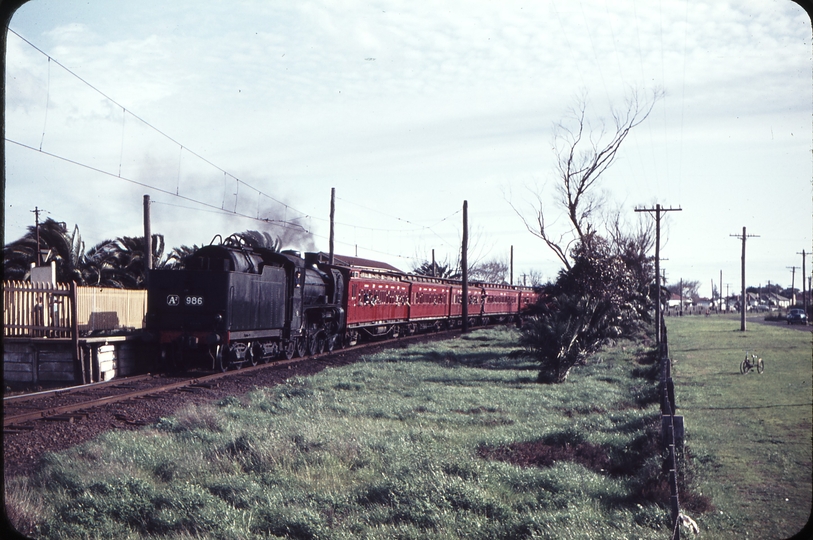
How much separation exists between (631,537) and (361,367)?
45.1ft

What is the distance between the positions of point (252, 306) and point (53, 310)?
5.13m

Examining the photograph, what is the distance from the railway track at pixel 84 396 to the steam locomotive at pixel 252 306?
0.94 metres

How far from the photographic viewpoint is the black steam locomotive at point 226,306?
1706 centimetres

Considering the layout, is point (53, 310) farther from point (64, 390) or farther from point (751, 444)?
point (751, 444)

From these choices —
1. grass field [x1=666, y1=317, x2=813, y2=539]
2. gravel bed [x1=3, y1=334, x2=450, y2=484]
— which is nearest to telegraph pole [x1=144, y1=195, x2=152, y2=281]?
gravel bed [x1=3, y1=334, x2=450, y2=484]

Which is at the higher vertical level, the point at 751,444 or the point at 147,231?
the point at 147,231

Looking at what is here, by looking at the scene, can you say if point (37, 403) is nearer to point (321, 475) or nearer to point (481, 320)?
point (321, 475)

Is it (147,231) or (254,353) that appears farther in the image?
(147,231)

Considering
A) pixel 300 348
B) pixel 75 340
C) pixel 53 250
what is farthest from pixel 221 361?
pixel 53 250

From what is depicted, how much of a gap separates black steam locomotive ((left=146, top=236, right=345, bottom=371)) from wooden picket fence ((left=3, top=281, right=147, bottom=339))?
6.92 feet

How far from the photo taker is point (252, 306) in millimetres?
18359

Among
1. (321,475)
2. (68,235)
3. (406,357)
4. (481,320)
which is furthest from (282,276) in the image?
(481,320)

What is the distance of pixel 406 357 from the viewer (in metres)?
22.5

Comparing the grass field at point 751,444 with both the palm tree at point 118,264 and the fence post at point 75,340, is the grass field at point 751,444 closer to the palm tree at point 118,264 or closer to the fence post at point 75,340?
the fence post at point 75,340
